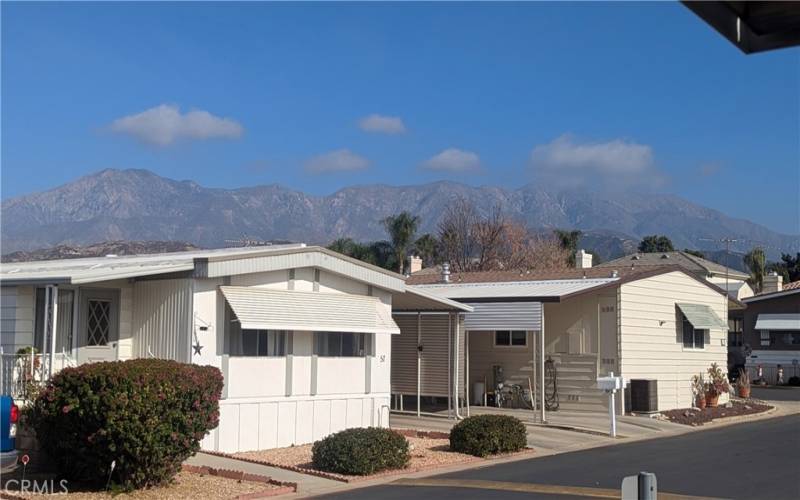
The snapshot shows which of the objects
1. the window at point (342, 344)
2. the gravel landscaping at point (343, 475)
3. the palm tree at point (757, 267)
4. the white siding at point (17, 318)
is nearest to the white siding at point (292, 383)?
the window at point (342, 344)

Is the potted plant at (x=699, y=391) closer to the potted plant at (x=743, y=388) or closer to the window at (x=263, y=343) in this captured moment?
the potted plant at (x=743, y=388)

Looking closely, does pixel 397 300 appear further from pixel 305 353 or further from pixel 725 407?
pixel 725 407

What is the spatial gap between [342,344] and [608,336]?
878 cm

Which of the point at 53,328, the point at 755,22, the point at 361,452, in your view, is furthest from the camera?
the point at 361,452

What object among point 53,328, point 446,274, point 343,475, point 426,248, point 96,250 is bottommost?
point 343,475

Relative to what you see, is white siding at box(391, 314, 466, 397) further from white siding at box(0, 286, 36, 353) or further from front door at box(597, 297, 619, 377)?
white siding at box(0, 286, 36, 353)

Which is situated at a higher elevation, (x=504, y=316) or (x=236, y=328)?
(x=504, y=316)

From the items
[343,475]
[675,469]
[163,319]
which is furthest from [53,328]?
[675,469]

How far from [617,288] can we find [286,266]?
1047 cm

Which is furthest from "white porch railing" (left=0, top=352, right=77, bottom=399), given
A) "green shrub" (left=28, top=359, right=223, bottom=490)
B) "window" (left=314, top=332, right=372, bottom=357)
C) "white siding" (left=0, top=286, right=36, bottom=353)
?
"window" (left=314, top=332, right=372, bottom=357)

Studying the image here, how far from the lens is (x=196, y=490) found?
12.8 metres

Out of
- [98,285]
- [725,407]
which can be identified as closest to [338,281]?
[98,285]

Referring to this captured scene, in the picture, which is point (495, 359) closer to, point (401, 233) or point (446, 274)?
point (446, 274)

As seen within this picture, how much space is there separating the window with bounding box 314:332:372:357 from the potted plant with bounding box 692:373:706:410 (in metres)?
12.0
